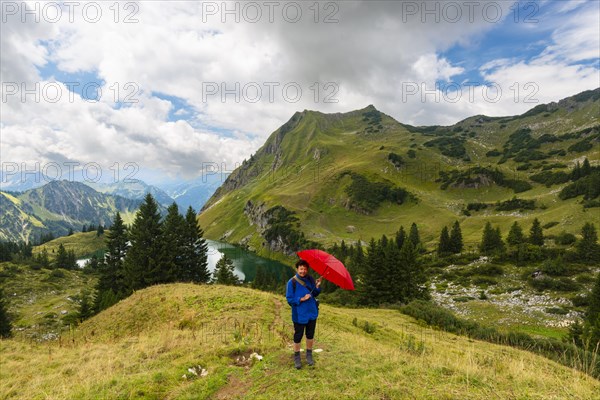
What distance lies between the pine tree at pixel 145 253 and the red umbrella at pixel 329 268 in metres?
43.8

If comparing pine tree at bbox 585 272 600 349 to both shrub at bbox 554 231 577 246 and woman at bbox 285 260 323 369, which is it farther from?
shrub at bbox 554 231 577 246

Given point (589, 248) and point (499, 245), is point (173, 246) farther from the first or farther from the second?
point (589, 248)

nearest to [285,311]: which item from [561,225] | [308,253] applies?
[308,253]

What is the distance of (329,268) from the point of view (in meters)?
8.98

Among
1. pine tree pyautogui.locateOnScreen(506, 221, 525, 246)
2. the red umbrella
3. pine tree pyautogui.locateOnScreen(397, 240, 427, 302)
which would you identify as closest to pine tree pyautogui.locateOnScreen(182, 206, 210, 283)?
pine tree pyautogui.locateOnScreen(397, 240, 427, 302)

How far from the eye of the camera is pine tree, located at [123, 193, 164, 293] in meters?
45.7

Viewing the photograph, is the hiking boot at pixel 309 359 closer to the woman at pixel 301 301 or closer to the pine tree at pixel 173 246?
the woman at pixel 301 301

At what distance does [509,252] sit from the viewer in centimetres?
6969

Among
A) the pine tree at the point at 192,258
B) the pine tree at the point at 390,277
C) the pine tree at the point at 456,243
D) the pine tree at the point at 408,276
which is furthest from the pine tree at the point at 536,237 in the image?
the pine tree at the point at 192,258

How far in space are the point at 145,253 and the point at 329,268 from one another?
150 feet

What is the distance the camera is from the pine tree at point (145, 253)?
1800 inches

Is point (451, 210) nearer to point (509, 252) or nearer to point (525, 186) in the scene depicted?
point (525, 186)

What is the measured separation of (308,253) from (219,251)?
7082 inches

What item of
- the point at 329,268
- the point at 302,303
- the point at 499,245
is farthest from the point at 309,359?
the point at 499,245
